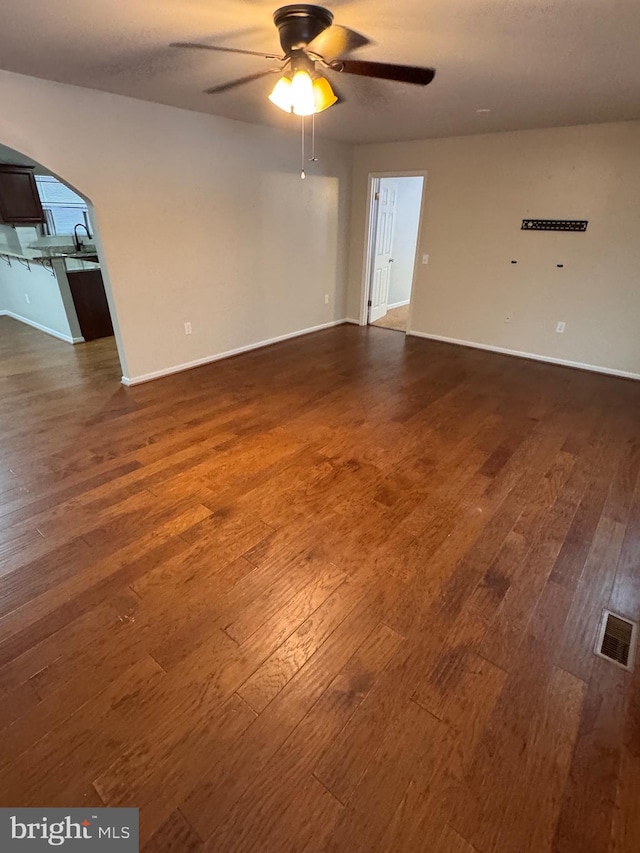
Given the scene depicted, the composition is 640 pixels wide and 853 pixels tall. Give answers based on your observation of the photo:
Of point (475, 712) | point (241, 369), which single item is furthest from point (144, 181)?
point (475, 712)

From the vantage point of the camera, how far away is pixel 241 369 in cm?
460

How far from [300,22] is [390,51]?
710mm

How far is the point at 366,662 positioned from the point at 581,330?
460cm

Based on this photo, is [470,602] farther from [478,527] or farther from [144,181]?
[144,181]

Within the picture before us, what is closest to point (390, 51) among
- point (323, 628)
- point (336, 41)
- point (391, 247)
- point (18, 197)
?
point (336, 41)

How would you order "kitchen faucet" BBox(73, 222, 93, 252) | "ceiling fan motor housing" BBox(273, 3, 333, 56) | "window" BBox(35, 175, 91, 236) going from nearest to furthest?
"ceiling fan motor housing" BBox(273, 3, 333, 56) → "kitchen faucet" BBox(73, 222, 93, 252) → "window" BBox(35, 175, 91, 236)

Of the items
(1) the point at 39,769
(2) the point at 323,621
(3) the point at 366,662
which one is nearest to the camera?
(1) the point at 39,769

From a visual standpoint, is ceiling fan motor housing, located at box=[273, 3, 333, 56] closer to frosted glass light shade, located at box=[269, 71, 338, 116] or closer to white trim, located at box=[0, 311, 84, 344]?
frosted glass light shade, located at box=[269, 71, 338, 116]

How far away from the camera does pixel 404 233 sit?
703cm

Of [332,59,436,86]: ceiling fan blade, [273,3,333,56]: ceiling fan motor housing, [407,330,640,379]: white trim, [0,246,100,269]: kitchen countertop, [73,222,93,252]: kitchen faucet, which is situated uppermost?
[273,3,333,56]: ceiling fan motor housing

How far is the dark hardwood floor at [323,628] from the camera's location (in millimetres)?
1209

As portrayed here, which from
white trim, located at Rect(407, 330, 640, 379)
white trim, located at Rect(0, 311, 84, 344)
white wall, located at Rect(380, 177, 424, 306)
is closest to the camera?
white trim, located at Rect(407, 330, 640, 379)

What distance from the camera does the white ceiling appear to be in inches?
72.8

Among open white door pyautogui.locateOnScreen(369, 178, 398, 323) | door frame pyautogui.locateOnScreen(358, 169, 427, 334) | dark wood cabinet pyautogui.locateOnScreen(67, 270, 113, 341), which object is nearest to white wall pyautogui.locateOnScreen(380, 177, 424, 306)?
open white door pyautogui.locateOnScreen(369, 178, 398, 323)
